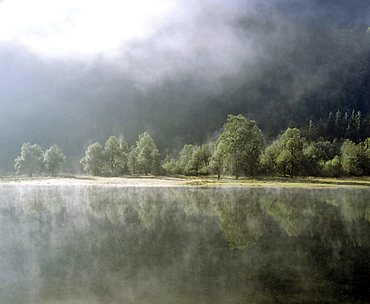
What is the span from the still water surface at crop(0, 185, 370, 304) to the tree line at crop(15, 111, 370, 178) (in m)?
90.9

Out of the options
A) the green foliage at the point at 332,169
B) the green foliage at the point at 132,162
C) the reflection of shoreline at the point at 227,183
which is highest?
the green foliage at the point at 132,162

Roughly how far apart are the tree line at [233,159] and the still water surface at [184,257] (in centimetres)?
9088

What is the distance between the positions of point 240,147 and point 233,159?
4677 mm

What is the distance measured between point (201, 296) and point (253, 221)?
2629 centimetres

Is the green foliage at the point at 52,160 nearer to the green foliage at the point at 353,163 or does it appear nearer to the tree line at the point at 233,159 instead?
the tree line at the point at 233,159

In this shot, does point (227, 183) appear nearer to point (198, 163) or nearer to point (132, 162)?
point (198, 163)

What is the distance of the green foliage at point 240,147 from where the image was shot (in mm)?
142000

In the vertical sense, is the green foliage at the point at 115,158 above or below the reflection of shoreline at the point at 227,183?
above

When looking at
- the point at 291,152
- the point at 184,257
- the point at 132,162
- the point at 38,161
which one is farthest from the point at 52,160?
the point at 184,257

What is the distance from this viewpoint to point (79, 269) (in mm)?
25906

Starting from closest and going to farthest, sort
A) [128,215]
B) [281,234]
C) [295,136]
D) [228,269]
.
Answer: [228,269]
[281,234]
[128,215]
[295,136]

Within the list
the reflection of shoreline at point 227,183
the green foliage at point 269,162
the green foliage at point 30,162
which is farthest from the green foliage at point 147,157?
the green foliage at point 269,162

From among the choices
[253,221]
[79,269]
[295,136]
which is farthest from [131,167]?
[79,269]

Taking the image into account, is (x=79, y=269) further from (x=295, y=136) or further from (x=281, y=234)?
(x=295, y=136)
